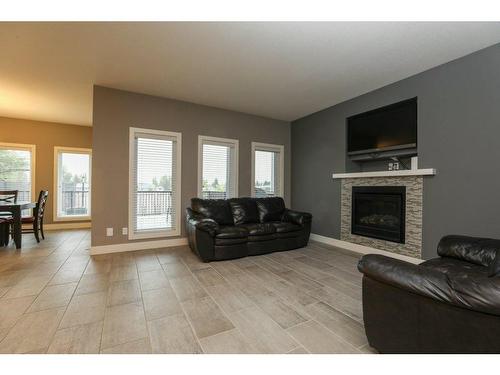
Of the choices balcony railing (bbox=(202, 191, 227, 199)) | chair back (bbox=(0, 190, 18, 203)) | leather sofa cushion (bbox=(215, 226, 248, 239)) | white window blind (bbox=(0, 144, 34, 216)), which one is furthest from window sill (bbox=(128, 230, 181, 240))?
white window blind (bbox=(0, 144, 34, 216))

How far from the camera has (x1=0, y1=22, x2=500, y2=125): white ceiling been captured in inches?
94.0

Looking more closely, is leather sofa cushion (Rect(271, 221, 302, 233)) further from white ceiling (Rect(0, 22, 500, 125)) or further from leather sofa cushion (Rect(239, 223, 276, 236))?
white ceiling (Rect(0, 22, 500, 125))

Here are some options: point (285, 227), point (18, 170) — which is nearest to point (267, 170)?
point (285, 227)

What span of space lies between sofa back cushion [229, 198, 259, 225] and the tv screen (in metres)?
2.16

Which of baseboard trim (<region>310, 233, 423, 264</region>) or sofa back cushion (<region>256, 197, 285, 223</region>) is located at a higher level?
sofa back cushion (<region>256, 197, 285, 223</region>)

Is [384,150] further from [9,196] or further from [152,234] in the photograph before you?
[9,196]

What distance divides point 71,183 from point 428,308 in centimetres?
791

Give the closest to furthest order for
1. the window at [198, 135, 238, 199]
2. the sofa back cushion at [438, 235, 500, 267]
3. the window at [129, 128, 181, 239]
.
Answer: the sofa back cushion at [438, 235, 500, 267], the window at [129, 128, 181, 239], the window at [198, 135, 238, 199]

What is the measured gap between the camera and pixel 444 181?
9.98ft

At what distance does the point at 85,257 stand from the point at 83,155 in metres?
4.11

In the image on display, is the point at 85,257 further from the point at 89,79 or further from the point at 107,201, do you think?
the point at 89,79

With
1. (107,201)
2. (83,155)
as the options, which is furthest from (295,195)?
(83,155)

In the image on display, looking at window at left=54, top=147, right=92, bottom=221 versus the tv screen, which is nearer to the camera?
the tv screen

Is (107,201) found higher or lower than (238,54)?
lower
